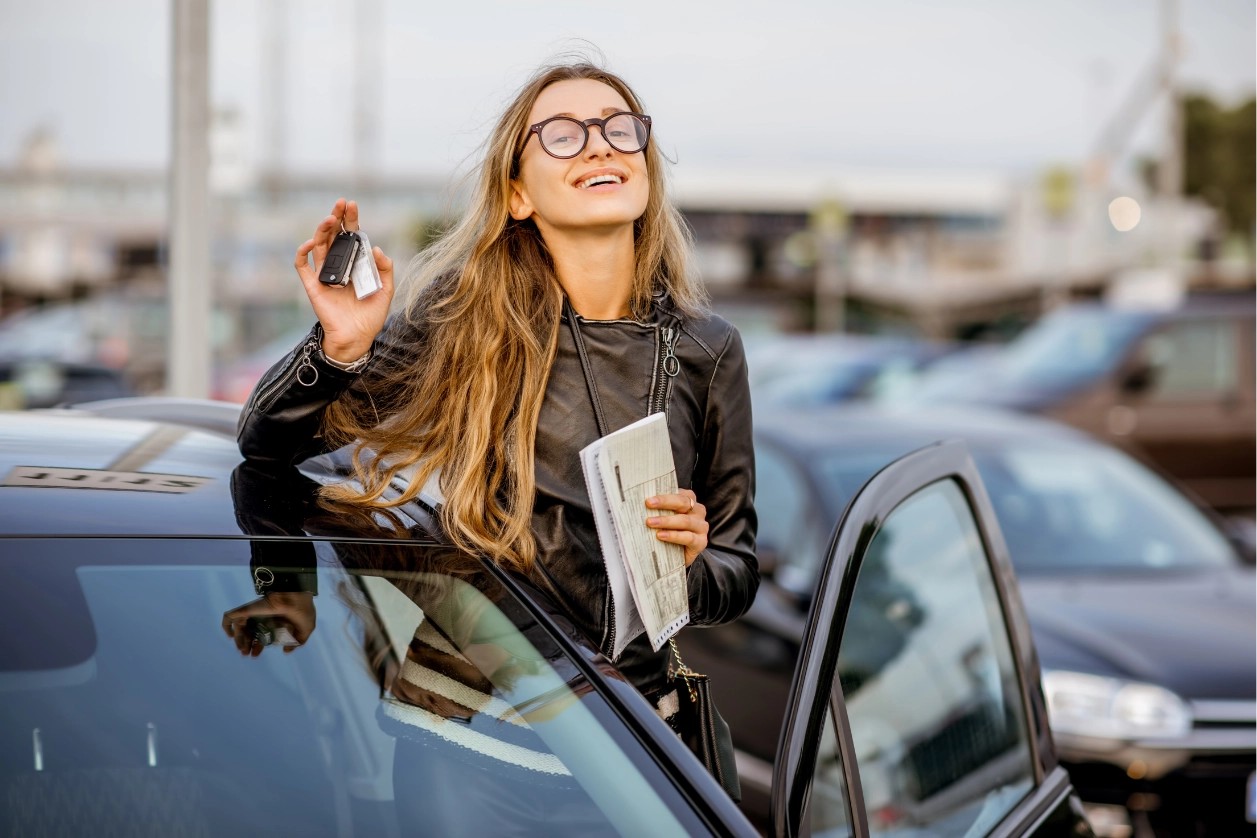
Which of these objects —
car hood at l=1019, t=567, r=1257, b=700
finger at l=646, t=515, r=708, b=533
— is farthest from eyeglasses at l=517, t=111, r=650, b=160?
car hood at l=1019, t=567, r=1257, b=700

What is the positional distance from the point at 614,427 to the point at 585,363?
11 centimetres

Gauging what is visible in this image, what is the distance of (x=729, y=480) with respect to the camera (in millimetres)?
2197

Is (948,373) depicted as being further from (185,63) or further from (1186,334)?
(185,63)

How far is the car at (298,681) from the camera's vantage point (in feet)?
5.51

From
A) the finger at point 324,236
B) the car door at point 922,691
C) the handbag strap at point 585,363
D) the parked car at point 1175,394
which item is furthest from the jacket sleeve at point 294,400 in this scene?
the parked car at point 1175,394

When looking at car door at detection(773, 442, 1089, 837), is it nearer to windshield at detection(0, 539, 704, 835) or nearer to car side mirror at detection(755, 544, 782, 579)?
windshield at detection(0, 539, 704, 835)

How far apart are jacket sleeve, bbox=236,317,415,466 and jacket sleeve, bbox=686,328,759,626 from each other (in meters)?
0.52

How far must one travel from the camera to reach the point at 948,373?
42.1ft

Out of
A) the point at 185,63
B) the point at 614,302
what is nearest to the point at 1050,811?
the point at 614,302

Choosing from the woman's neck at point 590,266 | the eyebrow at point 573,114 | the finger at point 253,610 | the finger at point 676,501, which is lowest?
the finger at point 253,610

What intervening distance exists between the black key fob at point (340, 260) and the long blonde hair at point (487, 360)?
0.18 metres

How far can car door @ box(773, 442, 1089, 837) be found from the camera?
6.36 ft

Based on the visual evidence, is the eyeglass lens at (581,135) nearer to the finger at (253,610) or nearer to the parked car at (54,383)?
the finger at (253,610)

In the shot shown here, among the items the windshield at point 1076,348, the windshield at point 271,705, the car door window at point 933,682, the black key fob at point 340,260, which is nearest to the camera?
the windshield at point 271,705
